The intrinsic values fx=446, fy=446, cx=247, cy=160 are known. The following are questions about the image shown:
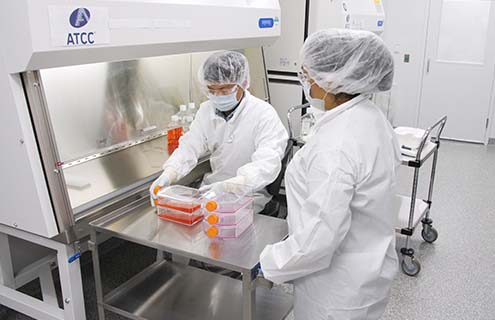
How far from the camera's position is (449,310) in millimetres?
2301

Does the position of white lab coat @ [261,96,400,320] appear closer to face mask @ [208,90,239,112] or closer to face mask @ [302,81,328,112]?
face mask @ [302,81,328,112]

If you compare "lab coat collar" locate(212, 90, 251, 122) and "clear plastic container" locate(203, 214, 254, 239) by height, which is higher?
"lab coat collar" locate(212, 90, 251, 122)

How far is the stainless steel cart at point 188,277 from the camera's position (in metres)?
1.43

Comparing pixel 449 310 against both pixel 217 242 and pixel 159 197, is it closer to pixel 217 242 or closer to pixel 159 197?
pixel 217 242

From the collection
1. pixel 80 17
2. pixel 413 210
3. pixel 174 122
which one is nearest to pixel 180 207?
pixel 80 17

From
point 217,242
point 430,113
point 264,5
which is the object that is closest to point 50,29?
point 217,242

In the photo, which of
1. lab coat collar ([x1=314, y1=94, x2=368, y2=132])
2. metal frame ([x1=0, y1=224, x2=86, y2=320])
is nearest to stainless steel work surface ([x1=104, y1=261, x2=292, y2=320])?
metal frame ([x1=0, y1=224, x2=86, y2=320])

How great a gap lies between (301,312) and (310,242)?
0.35 metres

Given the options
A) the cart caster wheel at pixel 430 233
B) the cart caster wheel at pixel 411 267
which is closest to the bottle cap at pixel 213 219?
the cart caster wheel at pixel 411 267

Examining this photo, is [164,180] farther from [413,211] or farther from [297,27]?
[297,27]

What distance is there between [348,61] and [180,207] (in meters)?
0.80

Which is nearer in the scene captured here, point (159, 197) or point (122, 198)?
point (159, 197)

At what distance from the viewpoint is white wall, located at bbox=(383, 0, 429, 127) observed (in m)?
5.20

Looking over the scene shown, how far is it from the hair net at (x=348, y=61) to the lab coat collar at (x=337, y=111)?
0.08 feet
